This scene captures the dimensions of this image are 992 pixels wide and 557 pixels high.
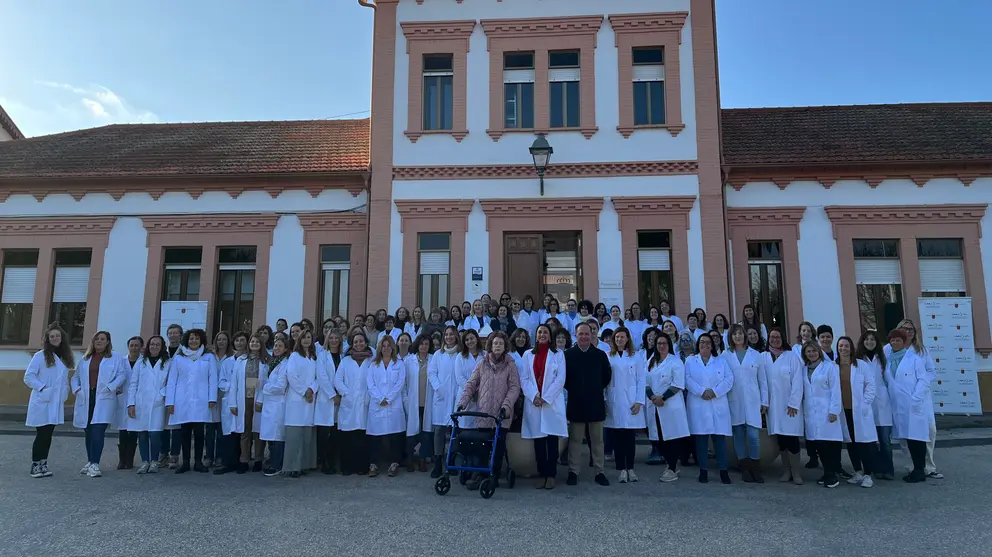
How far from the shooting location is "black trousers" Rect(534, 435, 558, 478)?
22.2 ft

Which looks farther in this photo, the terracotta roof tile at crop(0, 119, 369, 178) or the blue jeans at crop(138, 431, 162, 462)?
the terracotta roof tile at crop(0, 119, 369, 178)

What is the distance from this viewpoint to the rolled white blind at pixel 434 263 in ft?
41.5

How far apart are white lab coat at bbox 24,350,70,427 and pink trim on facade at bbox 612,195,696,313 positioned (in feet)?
31.3

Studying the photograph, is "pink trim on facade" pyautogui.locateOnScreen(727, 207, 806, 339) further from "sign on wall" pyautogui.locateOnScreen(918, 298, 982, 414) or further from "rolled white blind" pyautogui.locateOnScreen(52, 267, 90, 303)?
"rolled white blind" pyautogui.locateOnScreen(52, 267, 90, 303)

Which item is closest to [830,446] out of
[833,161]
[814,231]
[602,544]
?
[602,544]

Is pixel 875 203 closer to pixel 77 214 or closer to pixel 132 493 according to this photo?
pixel 132 493

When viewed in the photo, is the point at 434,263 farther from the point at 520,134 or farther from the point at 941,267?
the point at 941,267

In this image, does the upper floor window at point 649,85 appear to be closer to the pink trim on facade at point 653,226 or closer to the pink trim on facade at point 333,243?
the pink trim on facade at point 653,226

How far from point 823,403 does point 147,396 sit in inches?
336

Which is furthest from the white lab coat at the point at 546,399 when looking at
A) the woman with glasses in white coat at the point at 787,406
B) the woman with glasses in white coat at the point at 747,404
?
the woman with glasses in white coat at the point at 787,406

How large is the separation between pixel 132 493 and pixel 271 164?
9077 mm

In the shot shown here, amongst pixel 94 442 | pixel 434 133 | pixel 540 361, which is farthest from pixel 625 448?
pixel 434 133

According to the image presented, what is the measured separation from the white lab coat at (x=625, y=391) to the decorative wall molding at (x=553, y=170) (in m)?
6.00

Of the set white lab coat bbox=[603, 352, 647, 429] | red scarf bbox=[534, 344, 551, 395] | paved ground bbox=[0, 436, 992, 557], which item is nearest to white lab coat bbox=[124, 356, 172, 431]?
paved ground bbox=[0, 436, 992, 557]
